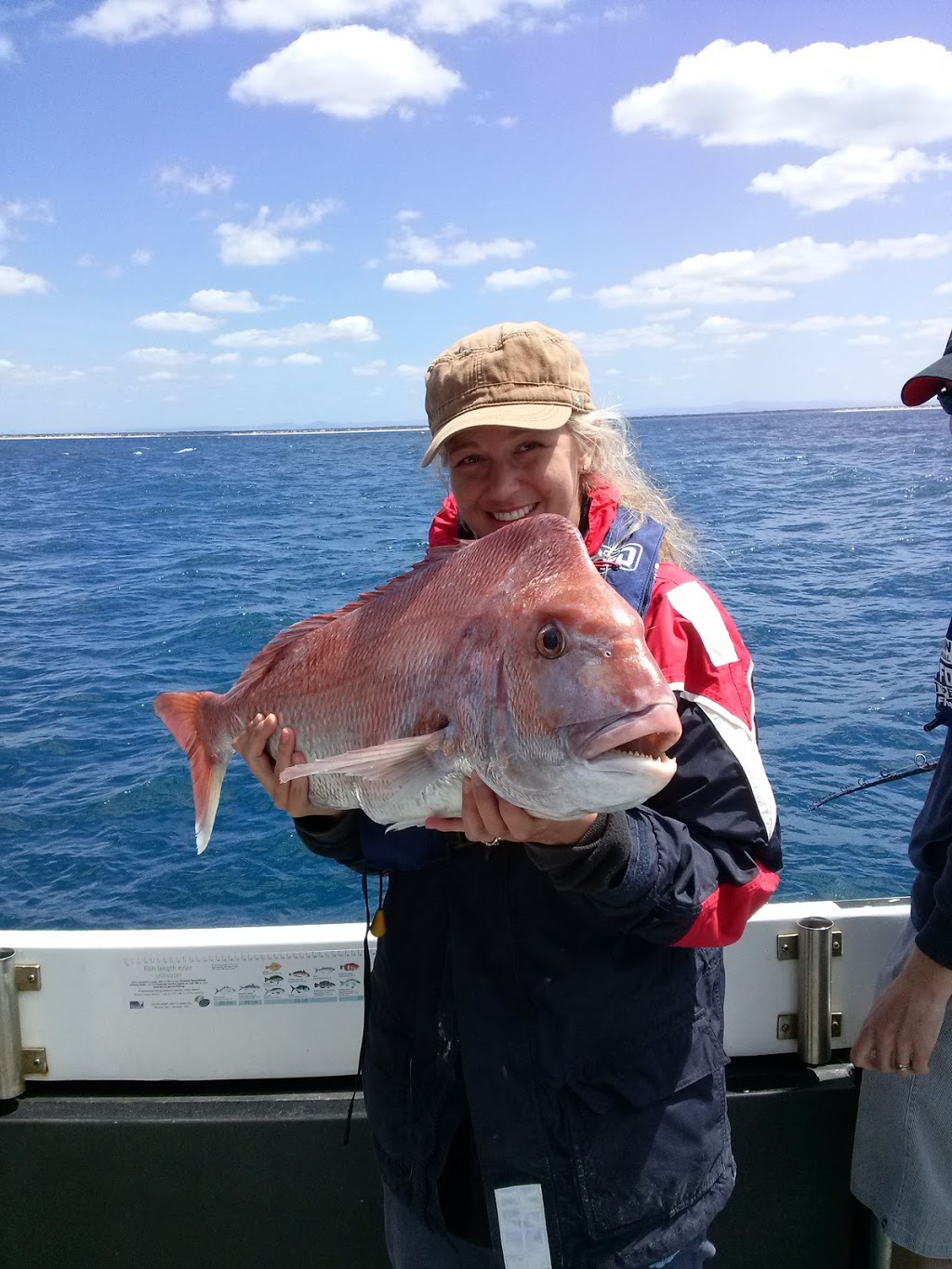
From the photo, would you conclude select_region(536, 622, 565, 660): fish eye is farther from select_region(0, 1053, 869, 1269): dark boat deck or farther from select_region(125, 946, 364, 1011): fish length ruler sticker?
select_region(0, 1053, 869, 1269): dark boat deck

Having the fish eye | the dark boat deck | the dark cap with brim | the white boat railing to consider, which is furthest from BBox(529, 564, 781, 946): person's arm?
the dark boat deck

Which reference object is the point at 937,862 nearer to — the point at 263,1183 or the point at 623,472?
the point at 623,472

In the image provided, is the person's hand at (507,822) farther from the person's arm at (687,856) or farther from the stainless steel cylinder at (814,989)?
the stainless steel cylinder at (814,989)

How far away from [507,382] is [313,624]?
0.69 m

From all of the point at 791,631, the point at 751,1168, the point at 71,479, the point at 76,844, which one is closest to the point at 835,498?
the point at 791,631

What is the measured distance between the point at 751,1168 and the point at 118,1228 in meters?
1.89

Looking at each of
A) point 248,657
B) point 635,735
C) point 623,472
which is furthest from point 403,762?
point 248,657

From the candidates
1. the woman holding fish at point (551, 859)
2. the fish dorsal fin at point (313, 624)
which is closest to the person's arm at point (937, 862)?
the woman holding fish at point (551, 859)

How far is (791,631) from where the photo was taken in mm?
13875

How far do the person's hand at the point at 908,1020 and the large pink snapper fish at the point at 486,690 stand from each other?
115 centimetres

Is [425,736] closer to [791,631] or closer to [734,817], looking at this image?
[734,817]

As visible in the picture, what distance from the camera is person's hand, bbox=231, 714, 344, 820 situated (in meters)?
2.00

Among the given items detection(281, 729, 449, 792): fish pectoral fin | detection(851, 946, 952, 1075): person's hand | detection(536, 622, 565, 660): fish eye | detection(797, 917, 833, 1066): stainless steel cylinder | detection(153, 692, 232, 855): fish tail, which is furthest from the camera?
detection(797, 917, 833, 1066): stainless steel cylinder

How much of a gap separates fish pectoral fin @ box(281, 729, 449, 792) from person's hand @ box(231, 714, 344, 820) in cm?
39
